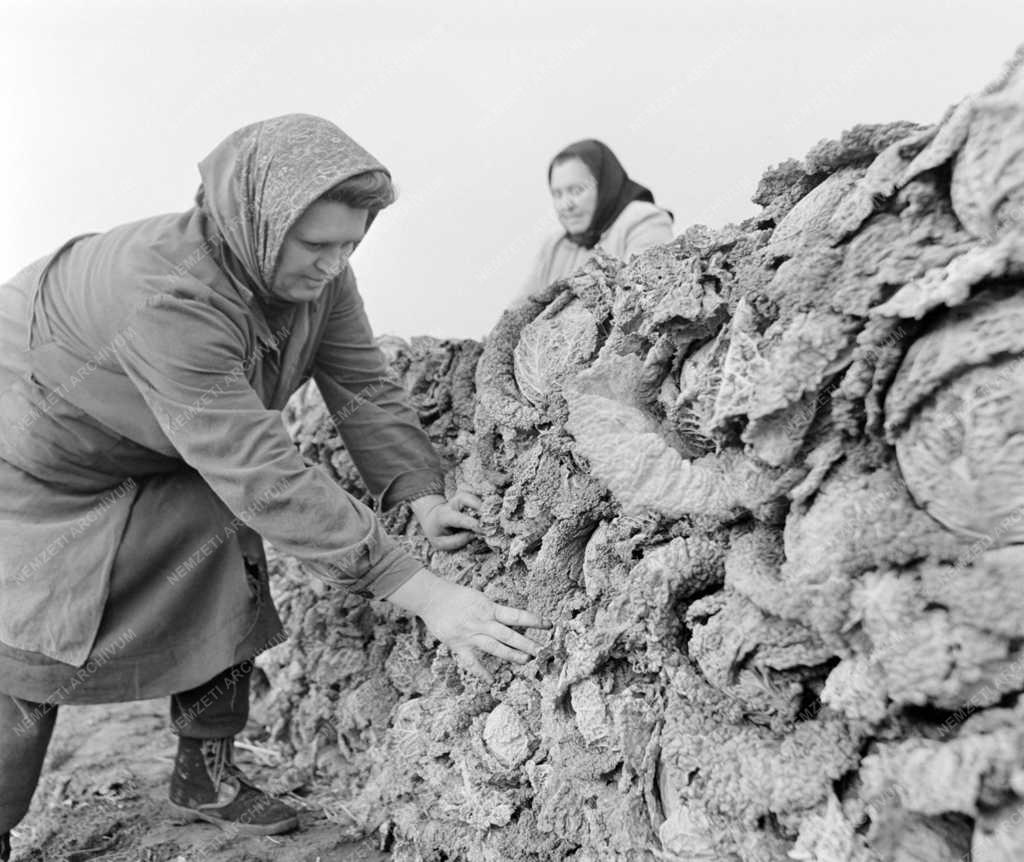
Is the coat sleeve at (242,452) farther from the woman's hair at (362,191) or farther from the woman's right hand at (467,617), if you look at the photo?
the woman's hair at (362,191)

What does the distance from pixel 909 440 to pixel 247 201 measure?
1219mm

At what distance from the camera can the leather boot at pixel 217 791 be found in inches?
77.9

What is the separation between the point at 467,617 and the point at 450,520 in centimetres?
36

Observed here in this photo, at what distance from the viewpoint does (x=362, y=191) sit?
5.19ft

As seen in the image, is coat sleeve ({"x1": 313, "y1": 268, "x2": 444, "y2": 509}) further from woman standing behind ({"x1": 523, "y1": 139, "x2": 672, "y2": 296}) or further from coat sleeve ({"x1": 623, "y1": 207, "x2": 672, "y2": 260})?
woman standing behind ({"x1": 523, "y1": 139, "x2": 672, "y2": 296})

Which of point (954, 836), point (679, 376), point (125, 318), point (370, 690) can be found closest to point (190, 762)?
point (370, 690)

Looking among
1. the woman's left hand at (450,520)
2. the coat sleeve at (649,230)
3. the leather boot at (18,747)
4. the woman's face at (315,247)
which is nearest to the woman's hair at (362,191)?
the woman's face at (315,247)

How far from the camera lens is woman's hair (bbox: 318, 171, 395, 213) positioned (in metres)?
1.55

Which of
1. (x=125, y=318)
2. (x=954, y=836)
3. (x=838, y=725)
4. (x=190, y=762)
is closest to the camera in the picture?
(x=954, y=836)

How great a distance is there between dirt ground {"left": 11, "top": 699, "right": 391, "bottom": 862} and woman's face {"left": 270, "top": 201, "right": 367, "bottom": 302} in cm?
122

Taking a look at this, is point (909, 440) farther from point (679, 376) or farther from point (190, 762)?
point (190, 762)

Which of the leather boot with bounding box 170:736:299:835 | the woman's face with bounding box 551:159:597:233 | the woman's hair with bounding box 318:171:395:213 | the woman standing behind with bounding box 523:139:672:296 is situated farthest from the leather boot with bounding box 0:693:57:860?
the woman's face with bounding box 551:159:597:233

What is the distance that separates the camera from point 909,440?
0.98m

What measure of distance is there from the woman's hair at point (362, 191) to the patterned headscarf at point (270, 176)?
0.02 m
